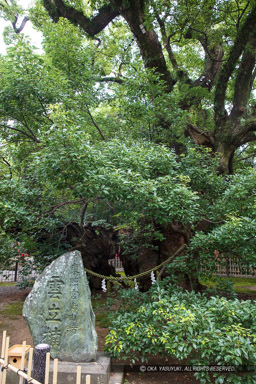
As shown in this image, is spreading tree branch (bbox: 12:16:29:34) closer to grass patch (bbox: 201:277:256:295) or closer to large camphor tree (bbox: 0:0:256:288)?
large camphor tree (bbox: 0:0:256:288)

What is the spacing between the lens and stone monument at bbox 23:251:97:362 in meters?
3.84

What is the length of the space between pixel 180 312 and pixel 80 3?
31.5 ft

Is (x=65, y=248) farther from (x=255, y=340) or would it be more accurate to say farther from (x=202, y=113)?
(x=202, y=113)

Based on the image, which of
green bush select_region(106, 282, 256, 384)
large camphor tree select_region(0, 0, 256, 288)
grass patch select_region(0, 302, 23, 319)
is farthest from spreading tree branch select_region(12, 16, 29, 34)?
green bush select_region(106, 282, 256, 384)

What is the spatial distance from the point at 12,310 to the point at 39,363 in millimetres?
5068

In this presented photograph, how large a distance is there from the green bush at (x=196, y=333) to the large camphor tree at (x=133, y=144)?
3.21 ft

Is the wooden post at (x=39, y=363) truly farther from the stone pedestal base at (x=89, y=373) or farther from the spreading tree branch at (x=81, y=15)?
the spreading tree branch at (x=81, y=15)

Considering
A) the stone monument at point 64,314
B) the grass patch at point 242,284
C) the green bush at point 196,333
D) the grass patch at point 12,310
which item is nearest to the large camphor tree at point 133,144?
the green bush at point 196,333

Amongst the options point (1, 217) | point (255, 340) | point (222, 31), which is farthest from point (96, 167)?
point (222, 31)

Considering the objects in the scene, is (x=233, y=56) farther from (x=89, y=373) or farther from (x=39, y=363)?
(x=39, y=363)

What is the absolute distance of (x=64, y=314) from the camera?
155 inches

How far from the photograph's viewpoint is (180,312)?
3559 millimetres

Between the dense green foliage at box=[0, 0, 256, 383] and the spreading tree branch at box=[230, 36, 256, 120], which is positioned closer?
the dense green foliage at box=[0, 0, 256, 383]

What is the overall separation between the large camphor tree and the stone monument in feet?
4.09
